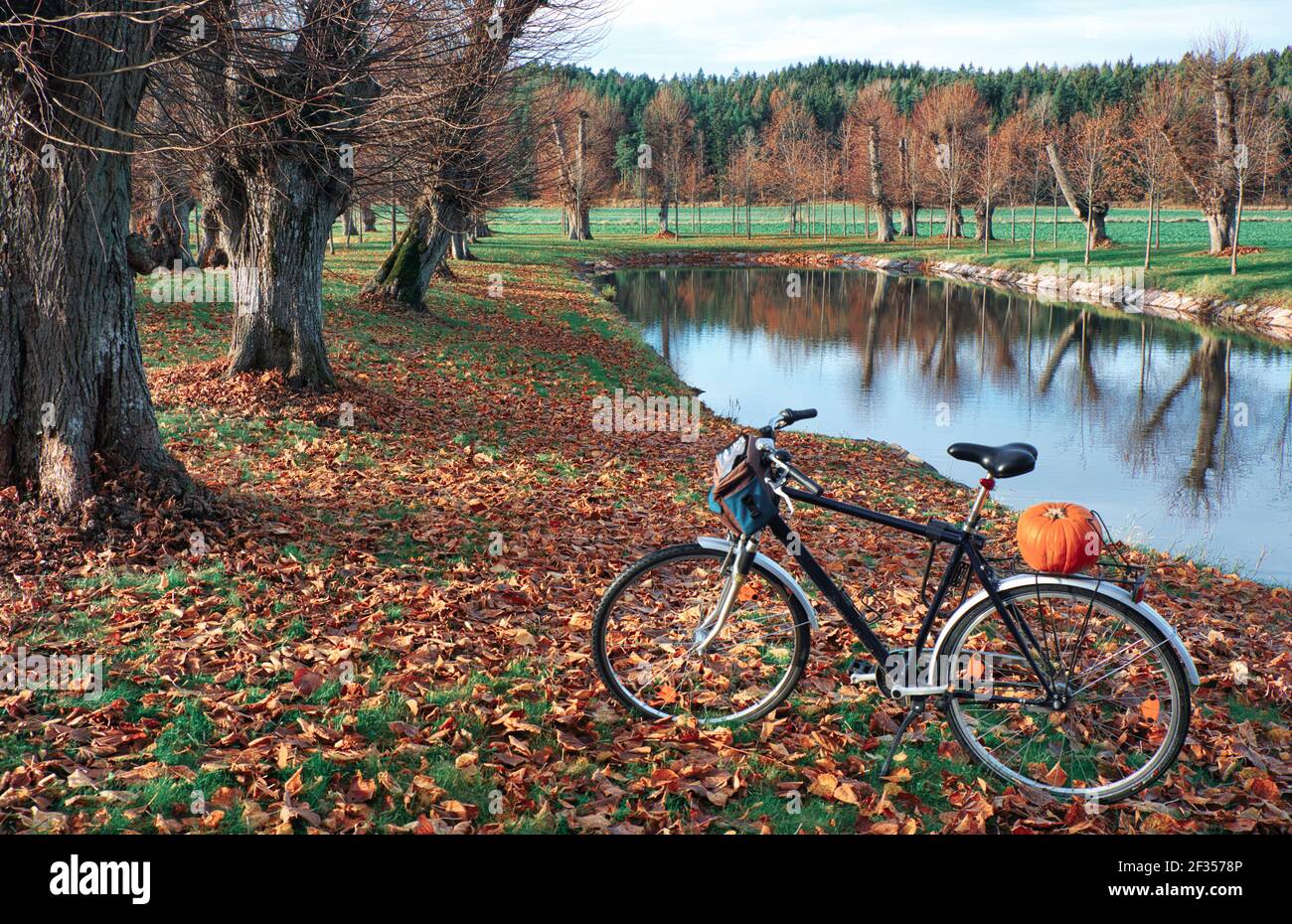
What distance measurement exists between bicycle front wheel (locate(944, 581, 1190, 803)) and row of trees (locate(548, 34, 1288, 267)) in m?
39.8

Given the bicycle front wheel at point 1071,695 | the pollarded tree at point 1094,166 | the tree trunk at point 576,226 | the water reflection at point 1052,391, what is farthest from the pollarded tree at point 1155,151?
the bicycle front wheel at point 1071,695

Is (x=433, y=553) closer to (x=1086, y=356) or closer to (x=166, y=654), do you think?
(x=166, y=654)

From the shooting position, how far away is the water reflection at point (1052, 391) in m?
14.5

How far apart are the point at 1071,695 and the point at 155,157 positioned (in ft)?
50.8

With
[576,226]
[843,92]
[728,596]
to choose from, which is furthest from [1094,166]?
[843,92]

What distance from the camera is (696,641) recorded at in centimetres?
529

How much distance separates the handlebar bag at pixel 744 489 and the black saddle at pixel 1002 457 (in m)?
0.85

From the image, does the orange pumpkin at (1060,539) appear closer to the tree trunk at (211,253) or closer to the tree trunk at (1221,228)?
the tree trunk at (211,253)

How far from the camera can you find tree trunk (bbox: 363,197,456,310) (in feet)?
80.1

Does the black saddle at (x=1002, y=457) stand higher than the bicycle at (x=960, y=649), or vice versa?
the black saddle at (x=1002, y=457)

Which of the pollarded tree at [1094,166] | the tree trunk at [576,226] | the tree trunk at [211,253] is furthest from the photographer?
the tree trunk at [576,226]

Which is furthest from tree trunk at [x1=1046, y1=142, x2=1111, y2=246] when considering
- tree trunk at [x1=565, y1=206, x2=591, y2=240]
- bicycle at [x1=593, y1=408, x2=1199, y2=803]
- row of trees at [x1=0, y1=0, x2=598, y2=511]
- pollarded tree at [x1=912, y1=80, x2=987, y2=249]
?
bicycle at [x1=593, y1=408, x2=1199, y2=803]

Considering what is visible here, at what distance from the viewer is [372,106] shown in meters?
12.5
